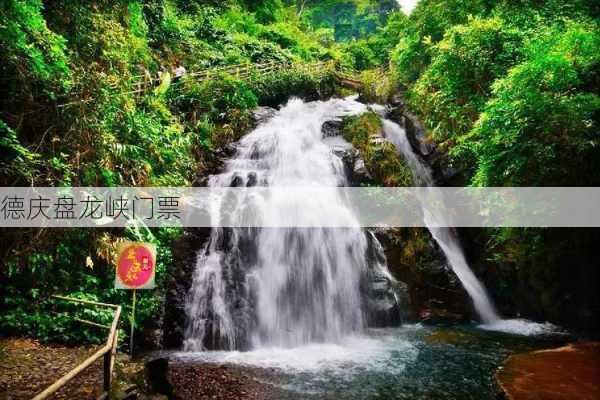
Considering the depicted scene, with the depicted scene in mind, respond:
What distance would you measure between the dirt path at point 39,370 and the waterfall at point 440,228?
33.0ft

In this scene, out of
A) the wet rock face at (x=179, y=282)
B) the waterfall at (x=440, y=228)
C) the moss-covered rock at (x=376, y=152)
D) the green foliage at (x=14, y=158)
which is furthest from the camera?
the moss-covered rock at (x=376, y=152)

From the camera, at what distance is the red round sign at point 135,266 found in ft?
20.8

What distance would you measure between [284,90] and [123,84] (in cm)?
1398

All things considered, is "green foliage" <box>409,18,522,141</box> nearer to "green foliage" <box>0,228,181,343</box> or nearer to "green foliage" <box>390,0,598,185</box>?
"green foliage" <box>390,0,598,185</box>

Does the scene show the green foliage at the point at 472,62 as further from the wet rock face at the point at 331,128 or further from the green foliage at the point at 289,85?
the green foliage at the point at 289,85

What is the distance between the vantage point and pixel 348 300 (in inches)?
402

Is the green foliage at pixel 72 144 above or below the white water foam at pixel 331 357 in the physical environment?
above

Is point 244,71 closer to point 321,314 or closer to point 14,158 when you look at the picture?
point 321,314

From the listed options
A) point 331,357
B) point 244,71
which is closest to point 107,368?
point 331,357

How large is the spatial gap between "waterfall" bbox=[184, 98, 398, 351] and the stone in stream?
14.9ft

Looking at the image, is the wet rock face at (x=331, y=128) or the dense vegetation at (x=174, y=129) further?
the wet rock face at (x=331, y=128)

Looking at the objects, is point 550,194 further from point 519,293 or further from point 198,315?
point 198,315

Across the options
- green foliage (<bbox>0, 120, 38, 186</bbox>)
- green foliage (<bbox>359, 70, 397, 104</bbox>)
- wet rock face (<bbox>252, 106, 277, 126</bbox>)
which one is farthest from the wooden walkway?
green foliage (<bbox>0, 120, 38, 186</bbox>)

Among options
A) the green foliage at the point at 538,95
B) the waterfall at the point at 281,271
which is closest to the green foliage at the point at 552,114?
the green foliage at the point at 538,95
